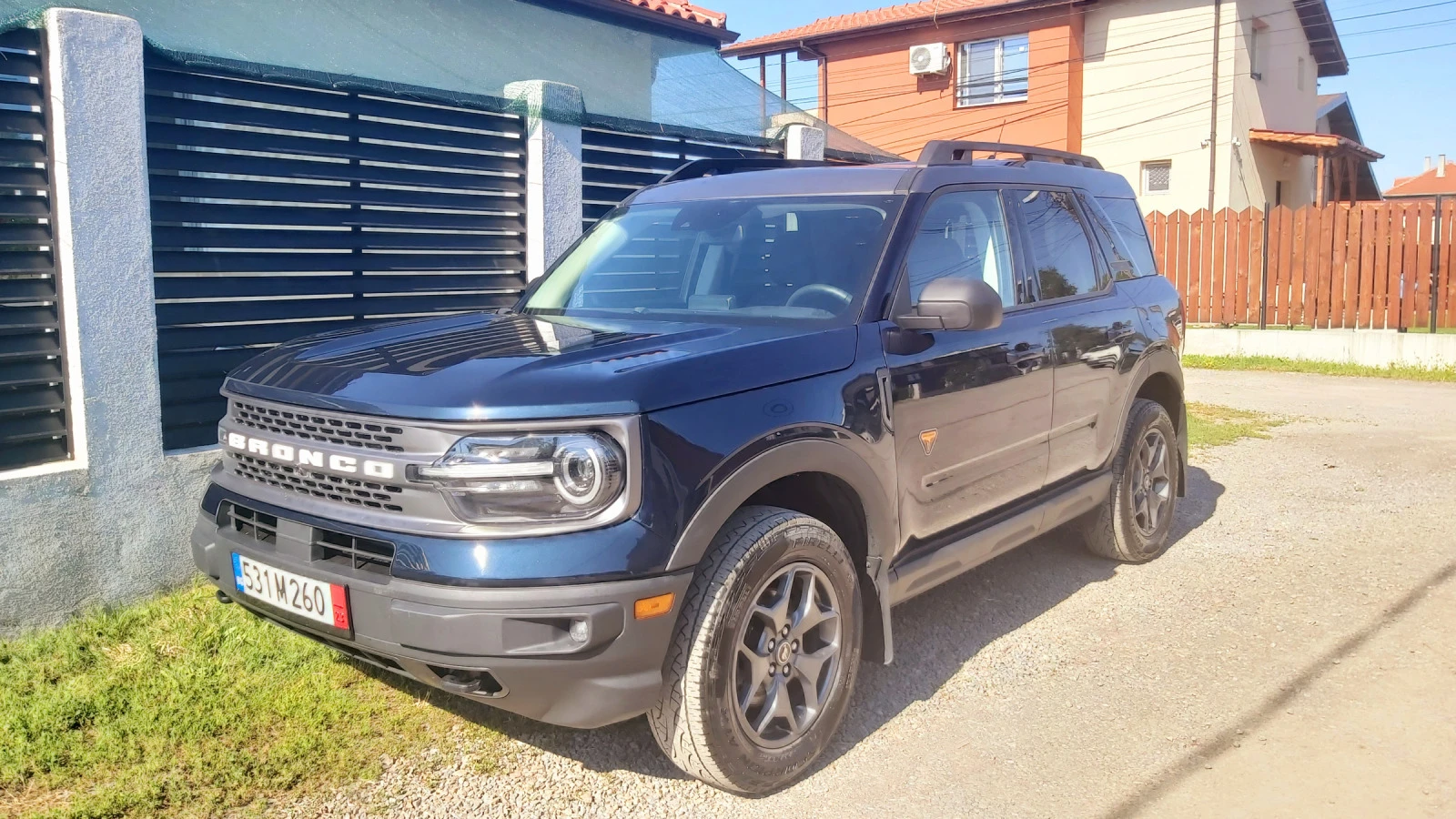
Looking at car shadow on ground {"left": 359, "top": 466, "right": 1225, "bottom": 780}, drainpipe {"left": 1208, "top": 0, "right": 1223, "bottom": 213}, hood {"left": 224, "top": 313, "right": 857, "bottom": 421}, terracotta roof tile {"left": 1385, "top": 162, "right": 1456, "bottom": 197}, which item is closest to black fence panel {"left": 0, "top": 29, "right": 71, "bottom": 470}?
hood {"left": 224, "top": 313, "right": 857, "bottom": 421}

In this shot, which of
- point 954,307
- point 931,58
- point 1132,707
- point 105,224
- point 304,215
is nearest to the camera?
point 954,307

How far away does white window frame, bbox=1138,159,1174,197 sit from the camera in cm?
2312

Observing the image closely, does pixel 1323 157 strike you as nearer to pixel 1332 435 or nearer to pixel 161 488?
pixel 1332 435

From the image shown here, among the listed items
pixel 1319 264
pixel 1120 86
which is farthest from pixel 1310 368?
pixel 1120 86

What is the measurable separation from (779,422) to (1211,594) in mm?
2965

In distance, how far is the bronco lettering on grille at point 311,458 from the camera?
305cm

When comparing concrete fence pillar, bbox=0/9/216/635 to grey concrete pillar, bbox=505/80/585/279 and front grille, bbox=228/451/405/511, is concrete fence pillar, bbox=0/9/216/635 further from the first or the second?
grey concrete pillar, bbox=505/80/585/279

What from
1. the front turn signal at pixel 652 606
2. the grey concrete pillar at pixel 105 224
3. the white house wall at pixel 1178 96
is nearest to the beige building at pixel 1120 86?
the white house wall at pixel 1178 96

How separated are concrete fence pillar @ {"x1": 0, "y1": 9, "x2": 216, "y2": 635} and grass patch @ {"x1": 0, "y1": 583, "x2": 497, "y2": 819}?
0.23 metres

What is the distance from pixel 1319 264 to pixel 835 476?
1462 cm

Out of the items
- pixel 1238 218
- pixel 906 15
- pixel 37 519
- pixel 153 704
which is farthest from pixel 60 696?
pixel 906 15

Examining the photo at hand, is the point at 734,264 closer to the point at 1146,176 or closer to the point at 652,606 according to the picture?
the point at 652,606

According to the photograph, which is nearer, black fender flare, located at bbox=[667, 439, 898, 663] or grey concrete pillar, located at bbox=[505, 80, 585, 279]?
black fender flare, located at bbox=[667, 439, 898, 663]

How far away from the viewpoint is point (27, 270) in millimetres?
4516
